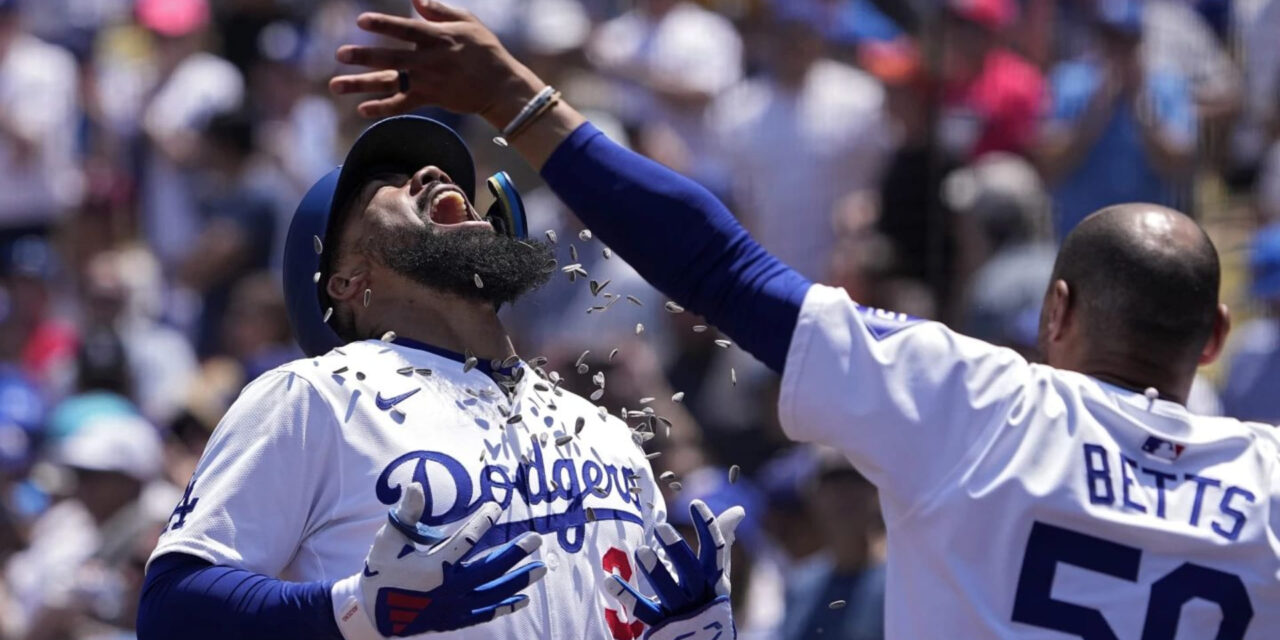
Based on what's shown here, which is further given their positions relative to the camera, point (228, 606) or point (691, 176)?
point (691, 176)

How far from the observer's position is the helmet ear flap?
12.5 feet

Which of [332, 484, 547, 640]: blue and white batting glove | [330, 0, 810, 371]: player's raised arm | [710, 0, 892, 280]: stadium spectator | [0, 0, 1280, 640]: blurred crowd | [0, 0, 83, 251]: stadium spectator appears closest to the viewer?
[332, 484, 547, 640]: blue and white batting glove

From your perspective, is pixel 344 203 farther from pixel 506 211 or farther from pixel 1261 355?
pixel 1261 355

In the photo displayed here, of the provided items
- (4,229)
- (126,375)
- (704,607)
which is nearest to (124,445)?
(126,375)

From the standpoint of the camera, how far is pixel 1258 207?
7.26m

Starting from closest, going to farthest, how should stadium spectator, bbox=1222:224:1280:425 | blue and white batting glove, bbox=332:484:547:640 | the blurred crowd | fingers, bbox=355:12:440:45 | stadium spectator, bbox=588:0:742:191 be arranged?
blue and white batting glove, bbox=332:484:547:640, fingers, bbox=355:12:440:45, stadium spectator, bbox=1222:224:1280:425, the blurred crowd, stadium spectator, bbox=588:0:742:191

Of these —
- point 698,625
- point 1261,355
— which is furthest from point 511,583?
point 1261,355

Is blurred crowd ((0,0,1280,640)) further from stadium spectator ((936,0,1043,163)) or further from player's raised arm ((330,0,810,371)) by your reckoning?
player's raised arm ((330,0,810,371))

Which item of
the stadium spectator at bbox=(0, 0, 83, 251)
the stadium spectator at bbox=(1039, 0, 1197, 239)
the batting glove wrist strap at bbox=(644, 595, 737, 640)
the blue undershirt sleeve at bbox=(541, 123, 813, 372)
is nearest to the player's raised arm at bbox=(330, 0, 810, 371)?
the blue undershirt sleeve at bbox=(541, 123, 813, 372)

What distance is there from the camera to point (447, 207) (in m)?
3.77

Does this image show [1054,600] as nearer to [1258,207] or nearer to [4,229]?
[1258,207]

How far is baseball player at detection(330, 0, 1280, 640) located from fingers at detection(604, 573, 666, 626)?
0.41 meters

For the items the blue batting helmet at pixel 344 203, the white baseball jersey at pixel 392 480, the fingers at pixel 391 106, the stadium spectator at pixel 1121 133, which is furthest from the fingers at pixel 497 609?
the stadium spectator at pixel 1121 133

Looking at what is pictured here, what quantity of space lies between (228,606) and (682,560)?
2.61ft
